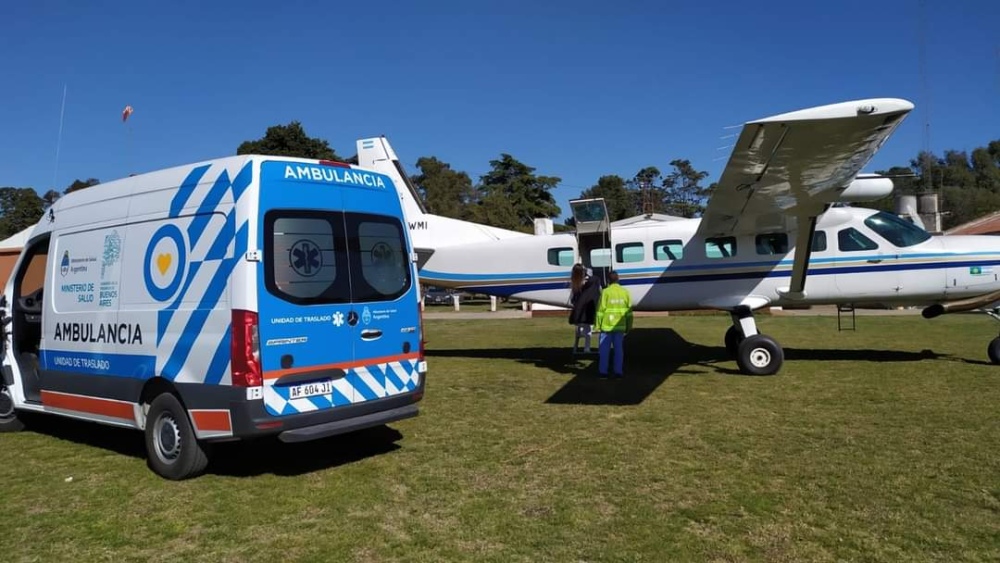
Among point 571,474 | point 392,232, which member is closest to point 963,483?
point 571,474

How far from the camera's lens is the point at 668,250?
11.9 meters

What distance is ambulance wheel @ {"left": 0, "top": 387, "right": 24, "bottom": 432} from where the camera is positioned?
756cm

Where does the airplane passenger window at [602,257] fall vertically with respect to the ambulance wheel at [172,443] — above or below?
above

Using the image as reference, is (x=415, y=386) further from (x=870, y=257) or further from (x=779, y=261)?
(x=870, y=257)

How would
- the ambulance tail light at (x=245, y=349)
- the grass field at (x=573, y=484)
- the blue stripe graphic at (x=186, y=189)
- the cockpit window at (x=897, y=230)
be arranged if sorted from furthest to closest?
1. the cockpit window at (x=897, y=230)
2. the blue stripe graphic at (x=186, y=189)
3. the ambulance tail light at (x=245, y=349)
4. the grass field at (x=573, y=484)

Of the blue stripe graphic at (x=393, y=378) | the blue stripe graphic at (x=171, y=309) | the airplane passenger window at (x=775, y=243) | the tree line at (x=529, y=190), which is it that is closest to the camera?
the blue stripe graphic at (x=171, y=309)

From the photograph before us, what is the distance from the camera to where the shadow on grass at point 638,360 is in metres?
9.18

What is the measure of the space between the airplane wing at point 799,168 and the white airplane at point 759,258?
4cm

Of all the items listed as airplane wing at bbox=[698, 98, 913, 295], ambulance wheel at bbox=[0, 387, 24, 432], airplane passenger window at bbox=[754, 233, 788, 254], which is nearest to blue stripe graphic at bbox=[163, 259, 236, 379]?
ambulance wheel at bbox=[0, 387, 24, 432]

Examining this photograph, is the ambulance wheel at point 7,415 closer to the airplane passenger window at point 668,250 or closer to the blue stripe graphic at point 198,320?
the blue stripe graphic at point 198,320

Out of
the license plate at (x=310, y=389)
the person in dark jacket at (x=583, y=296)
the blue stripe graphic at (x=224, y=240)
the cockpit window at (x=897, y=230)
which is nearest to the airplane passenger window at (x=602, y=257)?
the person in dark jacket at (x=583, y=296)

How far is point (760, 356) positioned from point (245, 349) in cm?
858

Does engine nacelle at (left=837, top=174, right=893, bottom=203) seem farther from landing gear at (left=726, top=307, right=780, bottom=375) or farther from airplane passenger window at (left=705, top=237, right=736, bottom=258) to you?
landing gear at (left=726, top=307, right=780, bottom=375)

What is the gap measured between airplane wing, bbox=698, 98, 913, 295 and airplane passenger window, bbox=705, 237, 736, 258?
0.13 m
